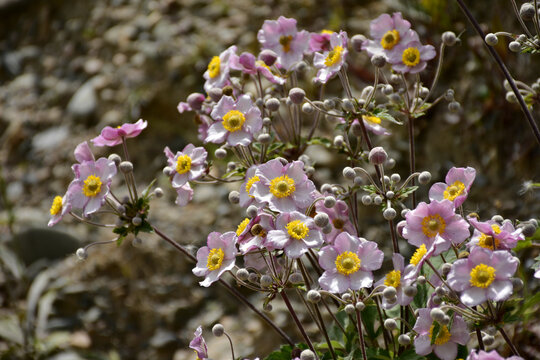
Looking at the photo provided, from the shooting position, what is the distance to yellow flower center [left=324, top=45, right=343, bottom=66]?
6.69 ft

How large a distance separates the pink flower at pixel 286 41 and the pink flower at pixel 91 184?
76 cm

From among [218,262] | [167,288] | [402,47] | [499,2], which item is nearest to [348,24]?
[499,2]

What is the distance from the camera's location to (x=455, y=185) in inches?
69.8

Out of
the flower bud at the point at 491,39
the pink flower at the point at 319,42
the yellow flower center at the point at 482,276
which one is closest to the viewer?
the yellow flower center at the point at 482,276

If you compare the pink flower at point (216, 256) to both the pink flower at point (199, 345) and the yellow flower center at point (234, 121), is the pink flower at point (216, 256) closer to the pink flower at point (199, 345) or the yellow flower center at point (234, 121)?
the pink flower at point (199, 345)

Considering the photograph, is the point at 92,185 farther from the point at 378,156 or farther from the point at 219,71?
the point at 378,156

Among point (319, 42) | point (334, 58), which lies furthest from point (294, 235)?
point (319, 42)

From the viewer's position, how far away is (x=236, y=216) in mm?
4285

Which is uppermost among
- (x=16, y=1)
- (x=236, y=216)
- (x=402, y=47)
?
(x=402, y=47)

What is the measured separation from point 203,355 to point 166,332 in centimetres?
228

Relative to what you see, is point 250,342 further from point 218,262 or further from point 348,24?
point 348,24

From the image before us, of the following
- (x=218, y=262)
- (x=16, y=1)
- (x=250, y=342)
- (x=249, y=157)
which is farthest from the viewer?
(x=16, y=1)

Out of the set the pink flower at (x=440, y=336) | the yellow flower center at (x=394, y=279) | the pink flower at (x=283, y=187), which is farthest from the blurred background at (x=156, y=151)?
the pink flower at (x=283, y=187)

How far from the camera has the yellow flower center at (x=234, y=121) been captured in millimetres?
1970
